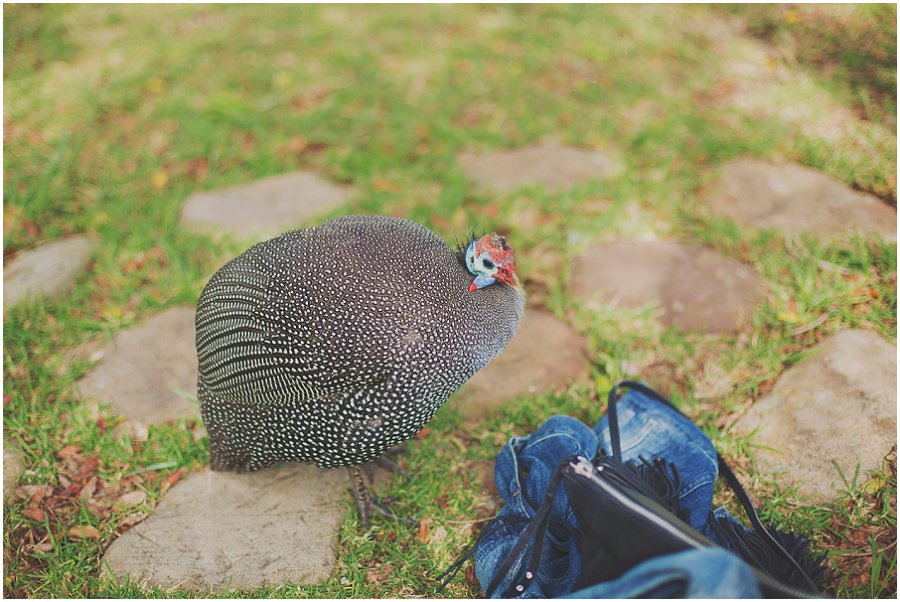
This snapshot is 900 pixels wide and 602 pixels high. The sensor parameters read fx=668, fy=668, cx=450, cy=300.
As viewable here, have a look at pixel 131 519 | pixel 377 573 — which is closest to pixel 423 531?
pixel 377 573

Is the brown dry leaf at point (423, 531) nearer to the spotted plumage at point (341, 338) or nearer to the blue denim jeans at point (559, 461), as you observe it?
the blue denim jeans at point (559, 461)

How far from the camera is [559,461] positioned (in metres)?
2.08

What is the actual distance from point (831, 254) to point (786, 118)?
1188 mm

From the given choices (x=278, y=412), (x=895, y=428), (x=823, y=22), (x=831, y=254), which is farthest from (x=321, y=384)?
(x=823, y=22)

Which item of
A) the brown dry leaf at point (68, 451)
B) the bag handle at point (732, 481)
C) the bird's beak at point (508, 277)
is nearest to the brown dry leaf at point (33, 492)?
the brown dry leaf at point (68, 451)

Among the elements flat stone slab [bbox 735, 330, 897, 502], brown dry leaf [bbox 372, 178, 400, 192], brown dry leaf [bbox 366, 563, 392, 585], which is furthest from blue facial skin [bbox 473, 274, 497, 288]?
brown dry leaf [bbox 372, 178, 400, 192]

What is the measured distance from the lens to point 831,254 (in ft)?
10.1

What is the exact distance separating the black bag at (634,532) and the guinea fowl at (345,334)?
48 centimetres

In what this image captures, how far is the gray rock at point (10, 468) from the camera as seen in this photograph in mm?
2443

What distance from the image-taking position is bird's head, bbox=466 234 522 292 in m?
2.21

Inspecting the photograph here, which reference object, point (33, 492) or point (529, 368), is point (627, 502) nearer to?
point (529, 368)

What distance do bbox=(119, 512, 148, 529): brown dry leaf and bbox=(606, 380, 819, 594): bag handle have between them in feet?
5.56

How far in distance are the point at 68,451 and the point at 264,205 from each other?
1.61 m

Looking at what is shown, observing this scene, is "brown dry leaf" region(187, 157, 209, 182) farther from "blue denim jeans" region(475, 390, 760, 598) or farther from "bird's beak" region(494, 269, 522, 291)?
"blue denim jeans" region(475, 390, 760, 598)
